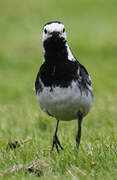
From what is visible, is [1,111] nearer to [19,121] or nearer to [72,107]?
[19,121]

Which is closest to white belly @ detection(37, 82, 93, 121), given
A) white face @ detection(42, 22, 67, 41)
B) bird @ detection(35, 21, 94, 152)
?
bird @ detection(35, 21, 94, 152)

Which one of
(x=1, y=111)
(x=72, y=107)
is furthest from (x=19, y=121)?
(x=72, y=107)

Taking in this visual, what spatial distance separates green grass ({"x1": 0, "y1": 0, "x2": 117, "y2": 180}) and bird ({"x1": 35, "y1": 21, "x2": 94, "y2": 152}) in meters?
0.47

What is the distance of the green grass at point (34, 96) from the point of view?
192 inches

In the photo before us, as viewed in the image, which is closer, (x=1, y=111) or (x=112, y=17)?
(x=1, y=111)

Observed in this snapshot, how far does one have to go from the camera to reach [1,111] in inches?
408

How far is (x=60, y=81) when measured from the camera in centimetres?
558

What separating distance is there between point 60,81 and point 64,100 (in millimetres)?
210

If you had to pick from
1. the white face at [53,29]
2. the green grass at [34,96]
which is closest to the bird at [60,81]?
the white face at [53,29]

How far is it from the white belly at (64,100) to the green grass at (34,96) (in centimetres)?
42

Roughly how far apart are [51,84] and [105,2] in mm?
21629

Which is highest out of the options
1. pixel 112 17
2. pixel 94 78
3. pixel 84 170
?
pixel 112 17

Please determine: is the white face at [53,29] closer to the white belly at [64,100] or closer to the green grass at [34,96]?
the white belly at [64,100]

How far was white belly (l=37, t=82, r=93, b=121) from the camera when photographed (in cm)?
557
